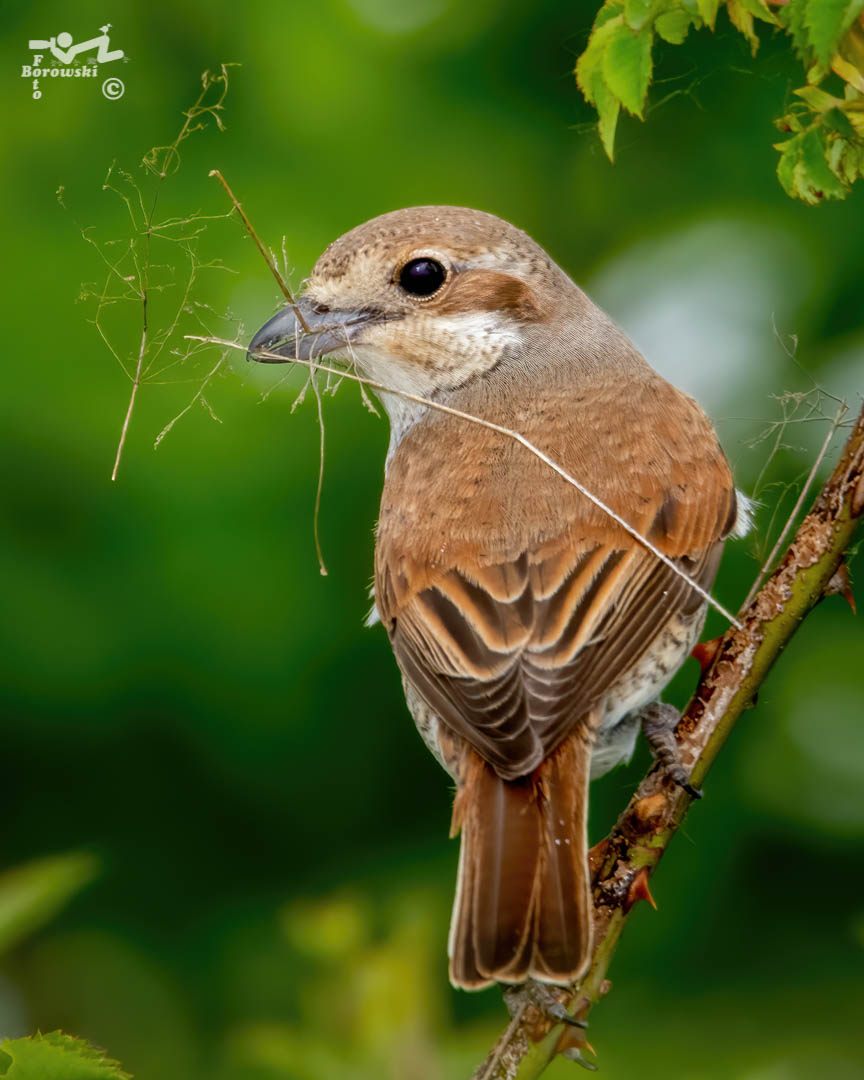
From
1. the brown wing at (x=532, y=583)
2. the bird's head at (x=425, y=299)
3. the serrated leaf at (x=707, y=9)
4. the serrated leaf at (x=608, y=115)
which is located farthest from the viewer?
the bird's head at (x=425, y=299)

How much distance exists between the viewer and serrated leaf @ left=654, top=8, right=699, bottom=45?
1.69 metres

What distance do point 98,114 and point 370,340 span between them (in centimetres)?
111

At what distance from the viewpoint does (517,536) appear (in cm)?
235

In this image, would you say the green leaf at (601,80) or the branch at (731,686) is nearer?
the green leaf at (601,80)

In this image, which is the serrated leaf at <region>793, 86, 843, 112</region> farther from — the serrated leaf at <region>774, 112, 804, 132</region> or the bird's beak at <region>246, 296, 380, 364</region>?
the bird's beak at <region>246, 296, 380, 364</region>

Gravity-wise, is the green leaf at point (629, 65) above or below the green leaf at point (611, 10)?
below

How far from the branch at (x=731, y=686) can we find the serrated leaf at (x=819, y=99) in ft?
1.31

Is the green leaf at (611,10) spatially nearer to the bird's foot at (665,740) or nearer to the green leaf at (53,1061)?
the bird's foot at (665,740)

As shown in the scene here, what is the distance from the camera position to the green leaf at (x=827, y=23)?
149 centimetres

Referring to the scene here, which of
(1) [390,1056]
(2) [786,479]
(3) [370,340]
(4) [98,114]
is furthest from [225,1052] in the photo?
(4) [98,114]

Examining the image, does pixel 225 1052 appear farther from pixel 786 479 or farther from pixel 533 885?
pixel 786 479

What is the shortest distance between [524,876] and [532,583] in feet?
1.68

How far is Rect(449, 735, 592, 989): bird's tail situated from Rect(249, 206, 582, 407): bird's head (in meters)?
0.94

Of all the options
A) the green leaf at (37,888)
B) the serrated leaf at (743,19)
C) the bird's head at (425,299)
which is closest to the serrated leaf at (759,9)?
the serrated leaf at (743,19)
